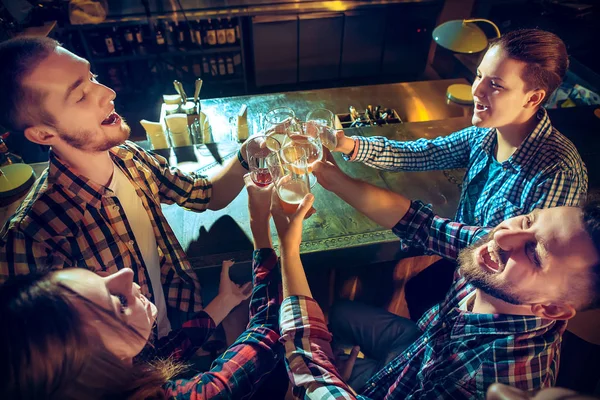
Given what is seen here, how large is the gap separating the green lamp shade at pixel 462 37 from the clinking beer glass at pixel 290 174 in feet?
4.51

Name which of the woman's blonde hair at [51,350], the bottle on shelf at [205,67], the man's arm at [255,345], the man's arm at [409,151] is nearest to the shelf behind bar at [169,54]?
the bottle on shelf at [205,67]

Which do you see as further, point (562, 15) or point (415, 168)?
point (562, 15)

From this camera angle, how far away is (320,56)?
18.9ft

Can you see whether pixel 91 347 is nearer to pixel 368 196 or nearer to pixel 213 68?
pixel 368 196

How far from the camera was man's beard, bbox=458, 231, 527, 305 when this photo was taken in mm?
1387

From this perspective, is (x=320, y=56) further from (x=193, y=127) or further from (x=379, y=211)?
(x=379, y=211)

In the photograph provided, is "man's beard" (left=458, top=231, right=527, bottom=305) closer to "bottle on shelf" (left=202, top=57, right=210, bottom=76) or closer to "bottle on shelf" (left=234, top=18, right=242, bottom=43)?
"bottle on shelf" (left=234, top=18, right=242, bottom=43)

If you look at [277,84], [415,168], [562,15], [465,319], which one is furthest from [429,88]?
[562,15]

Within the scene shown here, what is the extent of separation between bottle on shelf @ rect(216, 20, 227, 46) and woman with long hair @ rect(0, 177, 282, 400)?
487cm

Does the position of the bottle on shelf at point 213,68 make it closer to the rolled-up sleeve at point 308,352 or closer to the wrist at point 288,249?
the wrist at point 288,249

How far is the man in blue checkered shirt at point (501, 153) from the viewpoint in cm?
181

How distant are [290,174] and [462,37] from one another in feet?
5.16

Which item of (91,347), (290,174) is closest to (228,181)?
(290,174)

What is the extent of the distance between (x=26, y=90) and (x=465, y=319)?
193 cm
